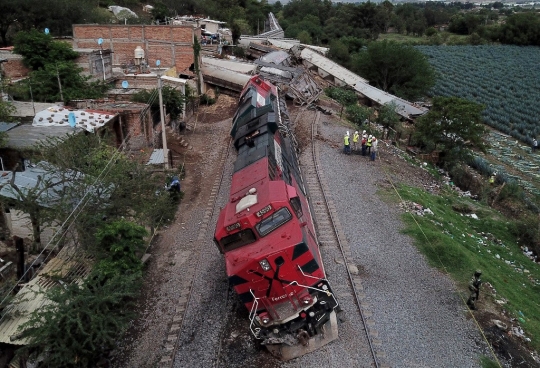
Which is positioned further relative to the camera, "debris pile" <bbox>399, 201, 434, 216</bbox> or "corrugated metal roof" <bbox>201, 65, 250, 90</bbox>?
"corrugated metal roof" <bbox>201, 65, 250, 90</bbox>

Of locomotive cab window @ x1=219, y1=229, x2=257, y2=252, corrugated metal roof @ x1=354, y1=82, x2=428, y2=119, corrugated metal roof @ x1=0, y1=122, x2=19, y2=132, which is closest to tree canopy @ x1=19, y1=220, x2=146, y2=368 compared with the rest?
locomotive cab window @ x1=219, y1=229, x2=257, y2=252

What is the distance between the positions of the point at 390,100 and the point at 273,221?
104 ft

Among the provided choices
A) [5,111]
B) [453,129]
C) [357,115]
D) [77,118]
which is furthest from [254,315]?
[357,115]

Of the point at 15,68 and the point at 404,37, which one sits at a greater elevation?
the point at 15,68

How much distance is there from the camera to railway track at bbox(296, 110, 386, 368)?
11195mm

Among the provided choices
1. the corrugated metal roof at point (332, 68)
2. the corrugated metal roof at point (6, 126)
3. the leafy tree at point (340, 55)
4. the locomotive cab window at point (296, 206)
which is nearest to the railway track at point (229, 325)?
the locomotive cab window at point (296, 206)

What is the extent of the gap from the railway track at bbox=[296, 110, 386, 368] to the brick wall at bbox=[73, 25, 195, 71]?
16.9m

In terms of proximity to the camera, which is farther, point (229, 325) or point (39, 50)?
point (39, 50)

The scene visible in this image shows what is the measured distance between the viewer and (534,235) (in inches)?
757

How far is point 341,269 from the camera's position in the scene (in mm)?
14234

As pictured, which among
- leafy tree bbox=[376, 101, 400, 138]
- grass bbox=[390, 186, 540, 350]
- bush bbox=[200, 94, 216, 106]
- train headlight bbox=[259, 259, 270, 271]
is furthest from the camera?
leafy tree bbox=[376, 101, 400, 138]

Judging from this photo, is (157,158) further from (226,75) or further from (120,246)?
(226,75)

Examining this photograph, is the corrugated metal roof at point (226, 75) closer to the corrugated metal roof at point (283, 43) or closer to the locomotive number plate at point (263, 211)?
the corrugated metal roof at point (283, 43)

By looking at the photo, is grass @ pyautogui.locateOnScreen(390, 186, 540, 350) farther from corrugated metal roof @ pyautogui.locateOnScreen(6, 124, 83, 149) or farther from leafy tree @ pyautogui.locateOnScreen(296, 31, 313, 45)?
leafy tree @ pyautogui.locateOnScreen(296, 31, 313, 45)
